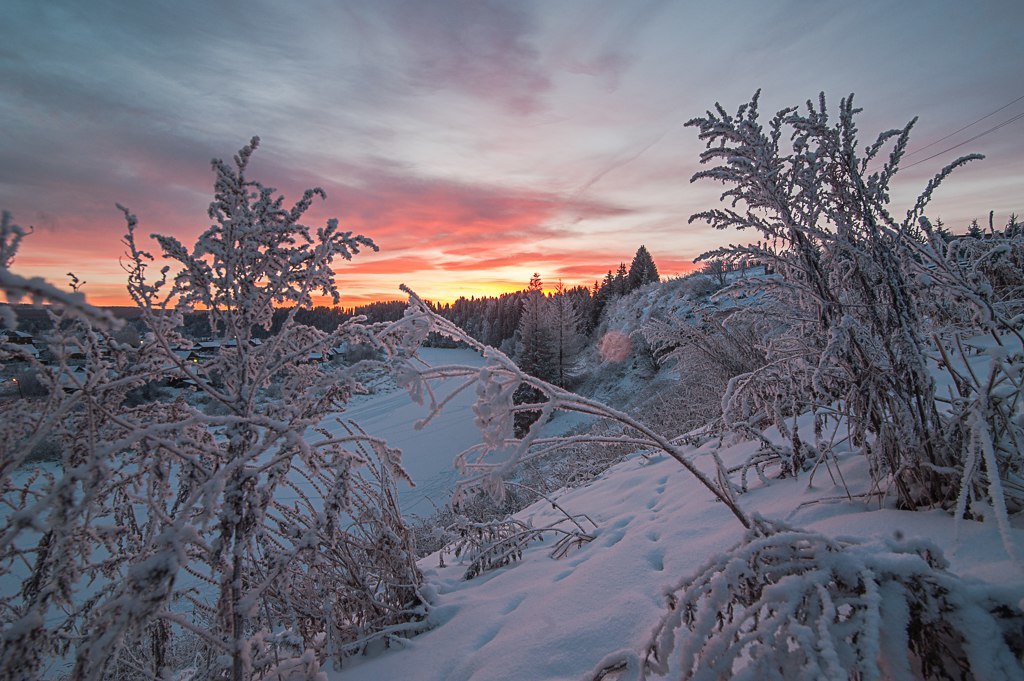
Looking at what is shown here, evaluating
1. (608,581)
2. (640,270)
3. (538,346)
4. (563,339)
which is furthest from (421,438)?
(640,270)

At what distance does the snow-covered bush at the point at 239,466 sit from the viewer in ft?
5.15

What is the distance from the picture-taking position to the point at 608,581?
6.50 feet

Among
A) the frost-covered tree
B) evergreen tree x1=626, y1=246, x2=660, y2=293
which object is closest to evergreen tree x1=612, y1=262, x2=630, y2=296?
evergreen tree x1=626, y1=246, x2=660, y2=293

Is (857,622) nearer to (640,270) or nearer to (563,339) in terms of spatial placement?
(563,339)

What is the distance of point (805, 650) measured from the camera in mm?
810

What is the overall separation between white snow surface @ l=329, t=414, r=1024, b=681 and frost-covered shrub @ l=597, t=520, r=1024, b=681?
0.29 feet

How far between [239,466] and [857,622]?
1.68 metres

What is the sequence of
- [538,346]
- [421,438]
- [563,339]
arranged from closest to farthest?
[421,438], [538,346], [563,339]

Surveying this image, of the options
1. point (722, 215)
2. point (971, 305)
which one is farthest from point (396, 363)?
point (971, 305)

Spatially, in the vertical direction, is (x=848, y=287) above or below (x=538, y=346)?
above

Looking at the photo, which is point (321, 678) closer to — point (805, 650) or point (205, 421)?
point (205, 421)

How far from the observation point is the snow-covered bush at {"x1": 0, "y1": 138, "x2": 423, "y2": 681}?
1.57 meters

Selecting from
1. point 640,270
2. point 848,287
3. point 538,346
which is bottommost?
point 538,346

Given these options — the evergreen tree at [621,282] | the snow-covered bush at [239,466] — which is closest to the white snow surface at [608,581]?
the snow-covered bush at [239,466]
